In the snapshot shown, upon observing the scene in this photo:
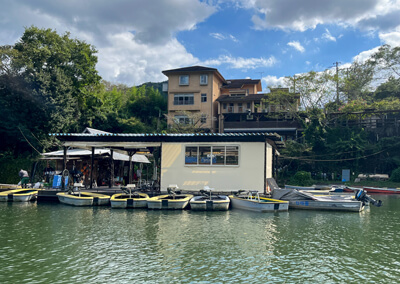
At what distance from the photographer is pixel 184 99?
159 ft

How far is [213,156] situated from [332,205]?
7173 mm

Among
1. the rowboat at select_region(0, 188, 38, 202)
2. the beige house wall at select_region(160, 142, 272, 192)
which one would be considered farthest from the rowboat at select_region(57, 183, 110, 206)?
the beige house wall at select_region(160, 142, 272, 192)

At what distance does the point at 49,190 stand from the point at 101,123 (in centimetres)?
2333

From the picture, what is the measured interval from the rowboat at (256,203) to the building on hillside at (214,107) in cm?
2796

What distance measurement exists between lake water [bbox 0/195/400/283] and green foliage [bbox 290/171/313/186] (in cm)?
1775

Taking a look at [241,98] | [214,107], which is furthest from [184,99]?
[241,98]

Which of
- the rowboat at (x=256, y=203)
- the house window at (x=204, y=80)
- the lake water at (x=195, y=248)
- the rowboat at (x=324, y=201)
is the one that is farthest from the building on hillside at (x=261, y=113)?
the lake water at (x=195, y=248)

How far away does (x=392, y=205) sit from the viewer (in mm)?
21672

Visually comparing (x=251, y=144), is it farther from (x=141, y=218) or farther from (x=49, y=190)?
(x=49, y=190)

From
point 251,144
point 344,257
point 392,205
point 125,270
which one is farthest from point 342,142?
point 125,270

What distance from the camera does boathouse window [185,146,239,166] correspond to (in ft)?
64.0

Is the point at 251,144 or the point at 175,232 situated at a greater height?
the point at 251,144

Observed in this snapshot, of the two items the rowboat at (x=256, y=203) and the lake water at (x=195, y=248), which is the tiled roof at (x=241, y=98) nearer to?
the rowboat at (x=256, y=203)

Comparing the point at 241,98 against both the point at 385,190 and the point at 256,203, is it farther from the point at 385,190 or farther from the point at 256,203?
the point at 256,203
